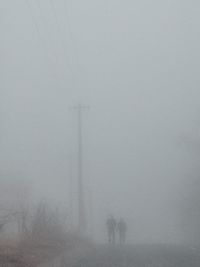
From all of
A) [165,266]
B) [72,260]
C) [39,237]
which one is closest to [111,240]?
[39,237]

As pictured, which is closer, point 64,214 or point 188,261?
point 188,261

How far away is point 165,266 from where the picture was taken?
17.4m

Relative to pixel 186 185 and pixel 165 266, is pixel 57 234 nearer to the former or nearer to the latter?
pixel 165 266

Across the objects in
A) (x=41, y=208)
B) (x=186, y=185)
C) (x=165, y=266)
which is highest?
(x=186, y=185)

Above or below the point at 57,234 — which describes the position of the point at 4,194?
above

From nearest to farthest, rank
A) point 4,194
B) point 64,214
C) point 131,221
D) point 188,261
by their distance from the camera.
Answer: point 188,261
point 64,214
point 4,194
point 131,221

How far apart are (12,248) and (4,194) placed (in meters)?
37.2

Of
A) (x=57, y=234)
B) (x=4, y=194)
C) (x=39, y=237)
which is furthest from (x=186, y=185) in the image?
(x=39, y=237)

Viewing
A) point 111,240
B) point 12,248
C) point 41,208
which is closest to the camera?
point 12,248

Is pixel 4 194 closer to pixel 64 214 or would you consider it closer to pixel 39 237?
pixel 64 214

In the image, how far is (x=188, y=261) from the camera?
19.4 metres

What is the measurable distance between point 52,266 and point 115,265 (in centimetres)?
184

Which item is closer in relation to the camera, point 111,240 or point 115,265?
point 115,265

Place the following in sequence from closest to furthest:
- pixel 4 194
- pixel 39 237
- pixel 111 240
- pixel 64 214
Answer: pixel 39 237 < pixel 64 214 < pixel 111 240 < pixel 4 194
